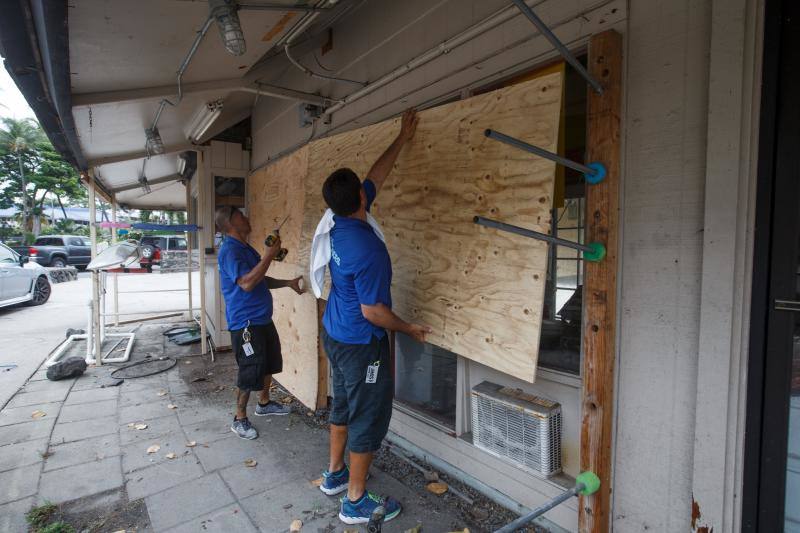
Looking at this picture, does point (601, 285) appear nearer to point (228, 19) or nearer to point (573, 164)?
point (573, 164)

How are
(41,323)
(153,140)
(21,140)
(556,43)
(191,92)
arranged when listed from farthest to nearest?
(21,140), (41,323), (153,140), (191,92), (556,43)

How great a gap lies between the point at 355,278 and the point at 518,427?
1282mm

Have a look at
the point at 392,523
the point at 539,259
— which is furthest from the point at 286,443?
the point at 539,259

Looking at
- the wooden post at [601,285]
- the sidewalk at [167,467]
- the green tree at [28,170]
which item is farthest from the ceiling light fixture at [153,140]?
the green tree at [28,170]

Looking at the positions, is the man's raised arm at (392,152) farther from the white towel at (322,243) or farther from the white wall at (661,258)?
the white wall at (661,258)

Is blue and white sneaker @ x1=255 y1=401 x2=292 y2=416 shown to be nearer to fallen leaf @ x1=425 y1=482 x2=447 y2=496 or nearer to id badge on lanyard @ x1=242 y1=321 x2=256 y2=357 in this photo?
id badge on lanyard @ x1=242 y1=321 x2=256 y2=357

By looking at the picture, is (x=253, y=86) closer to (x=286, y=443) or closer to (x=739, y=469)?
(x=286, y=443)

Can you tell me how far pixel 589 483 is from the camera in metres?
2.01

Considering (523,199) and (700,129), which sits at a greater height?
(700,129)

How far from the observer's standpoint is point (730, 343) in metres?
1.68

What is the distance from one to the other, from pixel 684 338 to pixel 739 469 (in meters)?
0.53

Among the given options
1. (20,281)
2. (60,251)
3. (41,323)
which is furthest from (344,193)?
(60,251)

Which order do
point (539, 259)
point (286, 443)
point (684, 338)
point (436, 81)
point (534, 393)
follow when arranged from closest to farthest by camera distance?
1. point (684, 338)
2. point (539, 259)
3. point (534, 393)
4. point (436, 81)
5. point (286, 443)

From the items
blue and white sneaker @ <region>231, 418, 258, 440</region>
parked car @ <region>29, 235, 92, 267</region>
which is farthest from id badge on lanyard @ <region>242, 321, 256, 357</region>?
parked car @ <region>29, 235, 92, 267</region>
